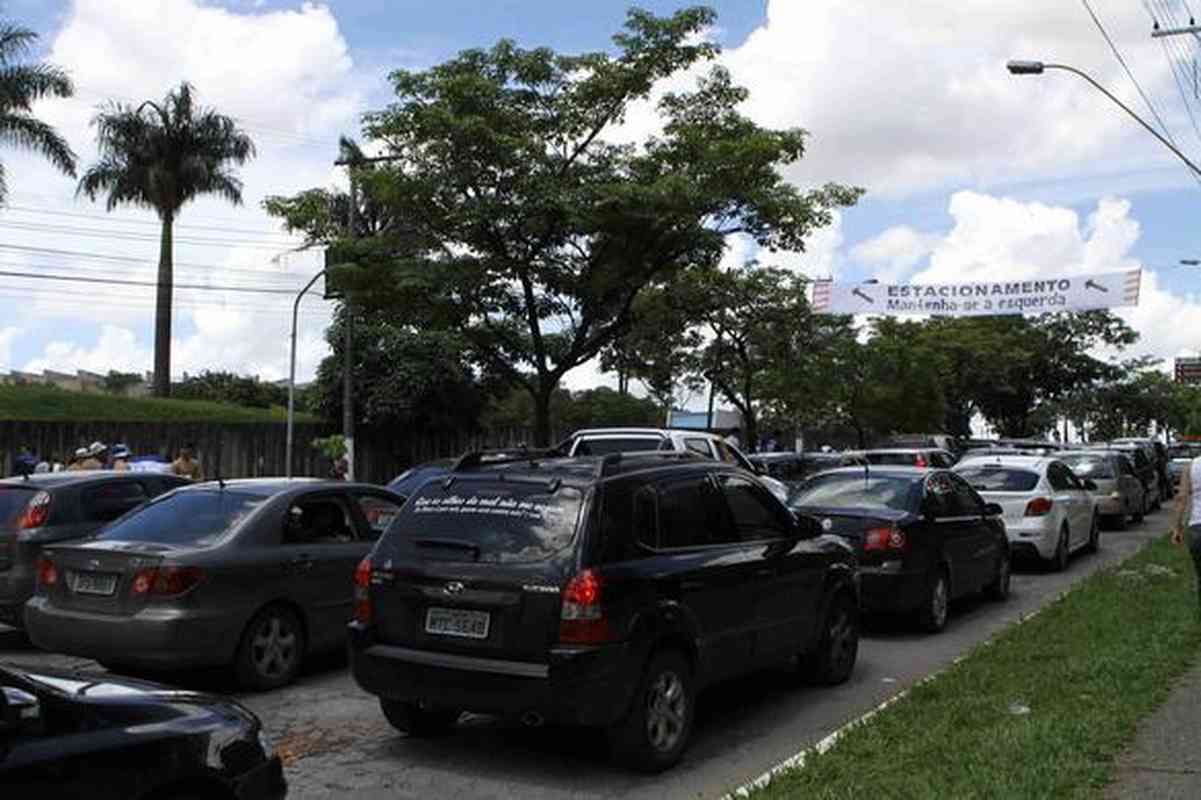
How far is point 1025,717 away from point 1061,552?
33.9ft

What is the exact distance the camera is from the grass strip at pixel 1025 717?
5.89 m

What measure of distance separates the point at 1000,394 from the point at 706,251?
43.3 metres

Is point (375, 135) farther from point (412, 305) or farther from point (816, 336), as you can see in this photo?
point (816, 336)

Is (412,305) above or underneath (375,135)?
underneath

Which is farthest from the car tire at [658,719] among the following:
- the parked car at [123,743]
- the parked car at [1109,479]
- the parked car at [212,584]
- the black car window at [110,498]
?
the parked car at [1109,479]

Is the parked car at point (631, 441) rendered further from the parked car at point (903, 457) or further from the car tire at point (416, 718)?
the car tire at point (416, 718)

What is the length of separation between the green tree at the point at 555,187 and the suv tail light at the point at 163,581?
1247 cm

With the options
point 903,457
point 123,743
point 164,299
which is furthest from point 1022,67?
point 164,299

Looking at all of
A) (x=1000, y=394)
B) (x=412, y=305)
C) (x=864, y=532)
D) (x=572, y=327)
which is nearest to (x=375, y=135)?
(x=412, y=305)

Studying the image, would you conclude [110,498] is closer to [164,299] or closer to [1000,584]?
[1000,584]

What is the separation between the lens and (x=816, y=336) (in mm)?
38094

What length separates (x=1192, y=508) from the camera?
34.0ft

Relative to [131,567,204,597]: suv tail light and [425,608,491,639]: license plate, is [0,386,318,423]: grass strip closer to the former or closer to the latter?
[131,567,204,597]: suv tail light

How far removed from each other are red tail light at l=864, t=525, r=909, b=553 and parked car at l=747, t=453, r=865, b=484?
12.0 meters
